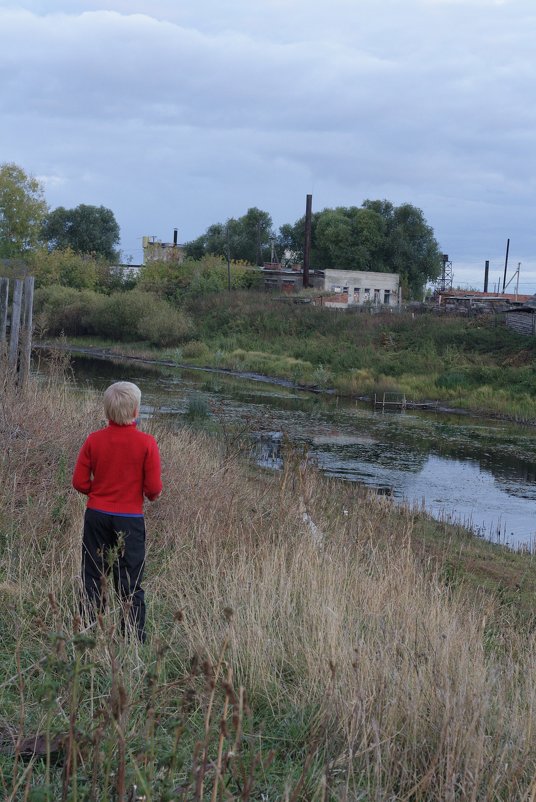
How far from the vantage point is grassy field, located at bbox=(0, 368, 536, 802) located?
112 inches

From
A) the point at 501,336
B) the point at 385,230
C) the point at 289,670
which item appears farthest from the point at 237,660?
the point at 385,230

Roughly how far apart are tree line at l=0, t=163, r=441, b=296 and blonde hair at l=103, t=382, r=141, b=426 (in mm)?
63515

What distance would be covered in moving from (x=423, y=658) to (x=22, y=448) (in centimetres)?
485

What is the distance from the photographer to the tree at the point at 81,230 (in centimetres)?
10162

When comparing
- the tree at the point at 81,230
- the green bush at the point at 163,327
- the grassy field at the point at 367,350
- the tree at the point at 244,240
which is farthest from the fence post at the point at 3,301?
the tree at the point at 81,230

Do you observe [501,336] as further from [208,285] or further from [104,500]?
[104,500]

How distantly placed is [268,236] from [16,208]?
3413 centimetres

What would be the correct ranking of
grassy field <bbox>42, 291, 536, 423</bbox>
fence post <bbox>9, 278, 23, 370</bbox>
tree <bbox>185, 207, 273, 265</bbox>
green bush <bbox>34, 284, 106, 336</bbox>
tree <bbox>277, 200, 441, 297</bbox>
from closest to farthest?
fence post <bbox>9, 278, 23, 370</bbox> < grassy field <bbox>42, 291, 536, 423</bbox> < green bush <bbox>34, 284, 106, 336</bbox> < tree <bbox>277, 200, 441, 297</bbox> < tree <bbox>185, 207, 273, 265</bbox>

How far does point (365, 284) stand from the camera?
3004 inches

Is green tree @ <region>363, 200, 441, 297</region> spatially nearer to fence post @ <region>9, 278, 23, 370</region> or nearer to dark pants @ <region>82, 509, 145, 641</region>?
fence post @ <region>9, 278, 23, 370</region>

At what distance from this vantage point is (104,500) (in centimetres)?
513

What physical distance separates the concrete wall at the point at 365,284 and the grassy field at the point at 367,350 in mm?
11486

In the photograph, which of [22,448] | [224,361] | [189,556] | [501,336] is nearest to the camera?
[189,556]

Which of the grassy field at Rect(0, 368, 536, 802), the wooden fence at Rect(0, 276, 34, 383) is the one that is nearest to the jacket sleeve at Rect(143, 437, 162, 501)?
the grassy field at Rect(0, 368, 536, 802)
